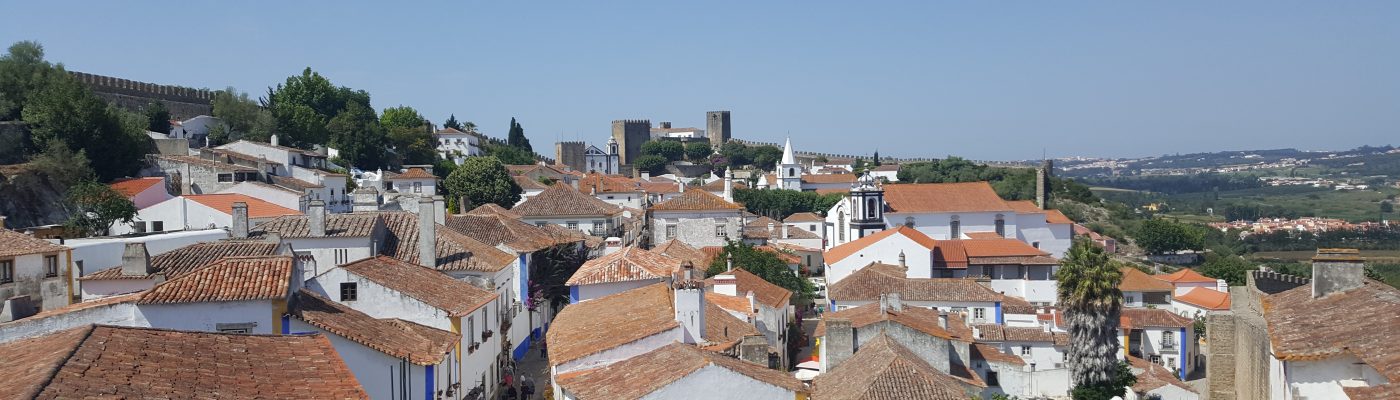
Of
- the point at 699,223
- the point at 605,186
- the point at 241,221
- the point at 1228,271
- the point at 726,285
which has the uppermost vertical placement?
the point at 241,221

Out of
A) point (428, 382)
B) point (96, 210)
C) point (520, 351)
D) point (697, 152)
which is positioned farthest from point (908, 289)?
point (697, 152)

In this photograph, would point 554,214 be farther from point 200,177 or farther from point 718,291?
point 718,291

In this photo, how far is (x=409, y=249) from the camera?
31406mm

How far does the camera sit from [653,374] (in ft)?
60.0

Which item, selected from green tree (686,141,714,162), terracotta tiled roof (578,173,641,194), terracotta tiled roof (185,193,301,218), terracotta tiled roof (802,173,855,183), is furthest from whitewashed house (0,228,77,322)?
green tree (686,141,714,162)

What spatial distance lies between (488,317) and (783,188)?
8739 cm

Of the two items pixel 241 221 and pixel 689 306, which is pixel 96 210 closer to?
pixel 241 221

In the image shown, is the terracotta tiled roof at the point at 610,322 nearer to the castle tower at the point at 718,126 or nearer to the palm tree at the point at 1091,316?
the palm tree at the point at 1091,316

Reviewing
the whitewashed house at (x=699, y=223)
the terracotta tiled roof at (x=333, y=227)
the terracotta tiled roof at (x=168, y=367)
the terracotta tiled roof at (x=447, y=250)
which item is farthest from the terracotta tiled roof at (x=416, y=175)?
the terracotta tiled roof at (x=168, y=367)

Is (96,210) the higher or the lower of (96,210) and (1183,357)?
the higher

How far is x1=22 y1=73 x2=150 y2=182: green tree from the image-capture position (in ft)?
158

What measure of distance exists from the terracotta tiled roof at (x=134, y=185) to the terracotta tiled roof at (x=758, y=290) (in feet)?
75.8

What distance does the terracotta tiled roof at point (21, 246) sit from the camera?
955 inches

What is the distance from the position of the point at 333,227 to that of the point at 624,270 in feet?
25.3
